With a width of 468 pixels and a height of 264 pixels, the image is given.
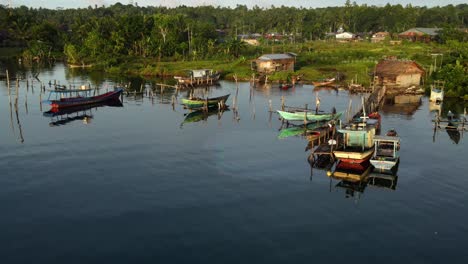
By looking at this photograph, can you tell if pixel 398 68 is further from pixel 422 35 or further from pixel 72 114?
pixel 422 35

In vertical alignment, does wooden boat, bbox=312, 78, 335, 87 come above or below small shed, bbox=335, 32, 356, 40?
below

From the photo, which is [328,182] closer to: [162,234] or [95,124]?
[162,234]

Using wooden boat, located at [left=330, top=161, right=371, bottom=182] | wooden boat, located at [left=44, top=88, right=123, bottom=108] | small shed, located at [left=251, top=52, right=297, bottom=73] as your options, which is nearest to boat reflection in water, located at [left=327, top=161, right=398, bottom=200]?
wooden boat, located at [left=330, top=161, right=371, bottom=182]

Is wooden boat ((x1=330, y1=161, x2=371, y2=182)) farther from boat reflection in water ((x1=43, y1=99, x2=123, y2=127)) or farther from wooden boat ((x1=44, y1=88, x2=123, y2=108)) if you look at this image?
wooden boat ((x1=44, y1=88, x2=123, y2=108))

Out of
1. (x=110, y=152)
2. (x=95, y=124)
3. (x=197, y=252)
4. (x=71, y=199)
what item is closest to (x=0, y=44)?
(x=95, y=124)

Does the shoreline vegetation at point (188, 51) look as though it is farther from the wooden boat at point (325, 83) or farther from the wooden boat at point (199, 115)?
the wooden boat at point (199, 115)

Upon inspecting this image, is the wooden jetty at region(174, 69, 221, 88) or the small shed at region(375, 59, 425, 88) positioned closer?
the small shed at region(375, 59, 425, 88)
